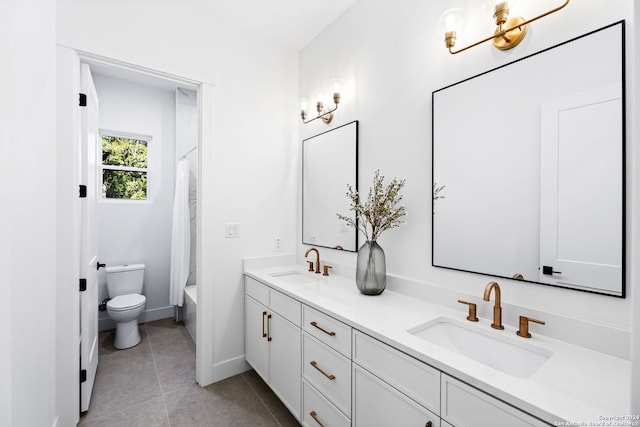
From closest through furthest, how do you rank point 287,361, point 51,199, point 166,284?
point 51,199 < point 287,361 < point 166,284

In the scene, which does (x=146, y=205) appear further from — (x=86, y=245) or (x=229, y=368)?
(x=229, y=368)

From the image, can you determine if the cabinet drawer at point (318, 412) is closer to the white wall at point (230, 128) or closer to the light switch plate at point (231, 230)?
the white wall at point (230, 128)

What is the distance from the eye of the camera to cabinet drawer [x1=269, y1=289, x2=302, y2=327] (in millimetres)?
1719

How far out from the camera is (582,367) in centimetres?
95

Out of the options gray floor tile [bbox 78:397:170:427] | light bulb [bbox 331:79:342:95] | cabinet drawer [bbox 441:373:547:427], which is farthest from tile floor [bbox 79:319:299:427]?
light bulb [bbox 331:79:342:95]

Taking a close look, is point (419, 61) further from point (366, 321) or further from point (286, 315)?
point (286, 315)

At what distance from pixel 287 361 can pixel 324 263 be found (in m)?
0.78

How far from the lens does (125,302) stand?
281 centimetres

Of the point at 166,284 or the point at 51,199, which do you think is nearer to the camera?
the point at 51,199

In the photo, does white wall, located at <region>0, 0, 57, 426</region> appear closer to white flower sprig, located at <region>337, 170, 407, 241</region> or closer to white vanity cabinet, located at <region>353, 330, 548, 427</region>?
white vanity cabinet, located at <region>353, 330, 548, 427</region>

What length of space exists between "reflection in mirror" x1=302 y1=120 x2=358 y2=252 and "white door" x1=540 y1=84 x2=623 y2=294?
1.11m

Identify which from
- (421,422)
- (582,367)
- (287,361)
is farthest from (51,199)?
(582,367)

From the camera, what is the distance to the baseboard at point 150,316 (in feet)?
10.4

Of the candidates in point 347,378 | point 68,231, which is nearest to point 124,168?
point 68,231
